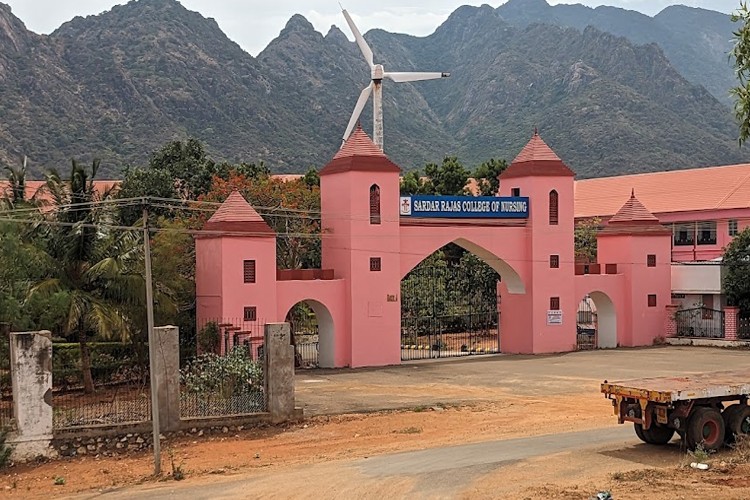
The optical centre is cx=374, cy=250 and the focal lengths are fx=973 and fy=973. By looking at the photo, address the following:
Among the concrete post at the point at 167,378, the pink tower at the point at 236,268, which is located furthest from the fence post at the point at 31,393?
the pink tower at the point at 236,268

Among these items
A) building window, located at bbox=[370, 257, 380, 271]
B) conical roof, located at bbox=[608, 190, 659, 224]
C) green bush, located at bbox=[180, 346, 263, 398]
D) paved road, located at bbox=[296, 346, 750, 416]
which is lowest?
paved road, located at bbox=[296, 346, 750, 416]

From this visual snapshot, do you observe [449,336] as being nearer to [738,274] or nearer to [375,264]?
[375,264]

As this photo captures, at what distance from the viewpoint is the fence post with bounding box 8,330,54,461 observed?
18.8m

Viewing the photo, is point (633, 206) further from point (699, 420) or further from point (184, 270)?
point (699, 420)

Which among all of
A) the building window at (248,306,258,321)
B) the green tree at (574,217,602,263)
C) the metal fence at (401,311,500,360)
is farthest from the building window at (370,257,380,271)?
the green tree at (574,217,602,263)

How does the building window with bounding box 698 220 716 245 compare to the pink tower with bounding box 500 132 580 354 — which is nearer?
the pink tower with bounding box 500 132 580 354

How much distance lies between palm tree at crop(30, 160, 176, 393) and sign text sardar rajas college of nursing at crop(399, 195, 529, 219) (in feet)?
37.7

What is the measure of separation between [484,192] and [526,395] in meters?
28.4

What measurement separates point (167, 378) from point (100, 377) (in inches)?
288

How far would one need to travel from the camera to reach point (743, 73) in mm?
15422

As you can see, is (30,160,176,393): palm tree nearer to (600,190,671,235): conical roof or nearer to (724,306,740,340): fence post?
(600,190,671,235): conical roof

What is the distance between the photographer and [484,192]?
176 ft

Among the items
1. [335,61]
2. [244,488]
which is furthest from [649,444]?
[335,61]

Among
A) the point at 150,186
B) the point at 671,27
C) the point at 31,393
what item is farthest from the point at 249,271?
the point at 671,27
